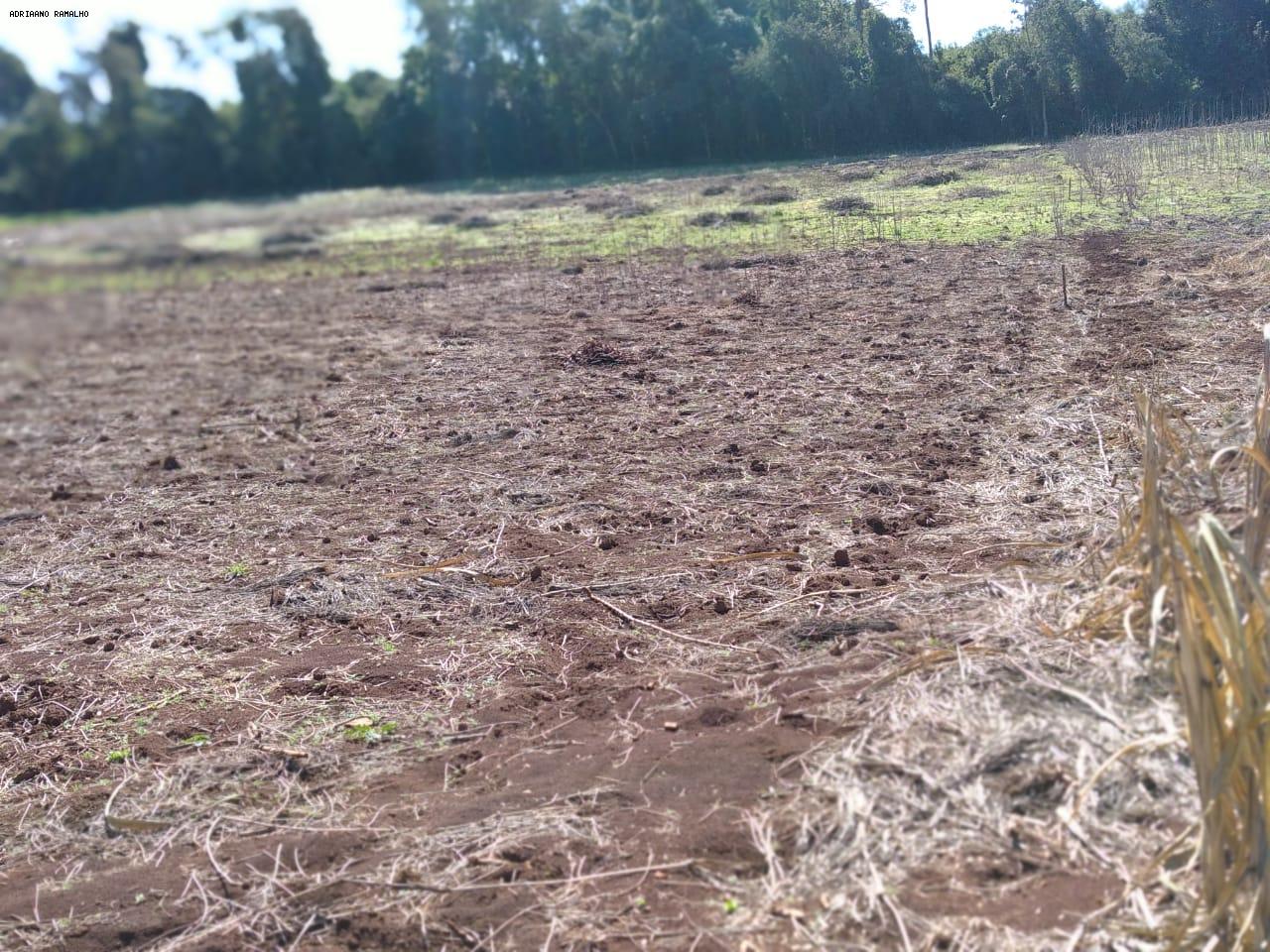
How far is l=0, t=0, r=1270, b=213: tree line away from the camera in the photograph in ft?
7.84

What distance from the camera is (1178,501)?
347 cm

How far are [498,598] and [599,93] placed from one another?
26.5ft

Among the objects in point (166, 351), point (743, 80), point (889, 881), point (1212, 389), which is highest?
point (743, 80)

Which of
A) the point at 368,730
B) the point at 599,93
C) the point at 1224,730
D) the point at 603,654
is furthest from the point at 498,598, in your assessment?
the point at 599,93

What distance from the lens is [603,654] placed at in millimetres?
3842

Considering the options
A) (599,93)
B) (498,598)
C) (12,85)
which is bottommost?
(498,598)

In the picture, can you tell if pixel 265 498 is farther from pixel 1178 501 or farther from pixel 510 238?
pixel 510 238

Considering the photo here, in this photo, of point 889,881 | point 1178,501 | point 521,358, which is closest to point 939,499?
point 1178,501

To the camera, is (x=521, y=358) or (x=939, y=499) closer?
(x=939, y=499)

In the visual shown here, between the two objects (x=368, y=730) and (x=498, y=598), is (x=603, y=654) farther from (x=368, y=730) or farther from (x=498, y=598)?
(x=368, y=730)

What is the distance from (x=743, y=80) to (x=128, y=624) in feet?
28.6

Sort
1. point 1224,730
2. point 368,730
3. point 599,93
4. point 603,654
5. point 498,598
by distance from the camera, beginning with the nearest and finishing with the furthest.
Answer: point 1224,730 → point 368,730 → point 603,654 → point 498,598 → point 599,93

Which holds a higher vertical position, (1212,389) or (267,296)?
(267,296)

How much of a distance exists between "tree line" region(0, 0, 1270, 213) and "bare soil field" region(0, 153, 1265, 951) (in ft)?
1.22
